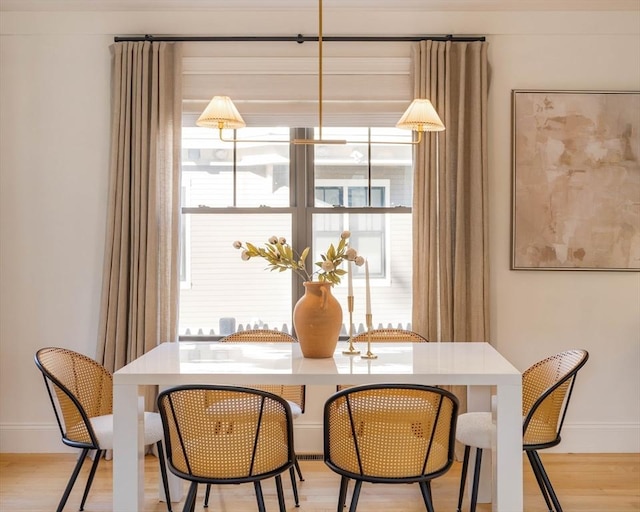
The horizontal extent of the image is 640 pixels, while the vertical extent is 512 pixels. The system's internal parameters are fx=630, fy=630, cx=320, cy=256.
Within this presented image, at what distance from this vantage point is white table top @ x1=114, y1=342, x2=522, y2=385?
7.69ft

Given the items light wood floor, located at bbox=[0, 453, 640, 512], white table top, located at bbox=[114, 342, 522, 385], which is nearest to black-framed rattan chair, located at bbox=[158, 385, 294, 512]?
white table top, located at bbox=[114, 342, 522, 385]

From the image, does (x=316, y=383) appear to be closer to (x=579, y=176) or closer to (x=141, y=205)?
(x=141, y=205)

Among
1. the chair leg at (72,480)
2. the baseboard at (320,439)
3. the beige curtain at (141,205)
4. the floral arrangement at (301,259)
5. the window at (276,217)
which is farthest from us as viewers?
the window at (276,217)

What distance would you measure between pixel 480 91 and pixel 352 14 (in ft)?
2.99

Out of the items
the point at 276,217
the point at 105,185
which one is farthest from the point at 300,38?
the point at 105,185

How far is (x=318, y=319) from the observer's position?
2.64m

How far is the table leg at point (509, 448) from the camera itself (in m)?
2.33

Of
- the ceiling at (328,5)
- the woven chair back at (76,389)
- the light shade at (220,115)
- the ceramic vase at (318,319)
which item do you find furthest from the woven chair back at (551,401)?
the ceiling at (328,5)

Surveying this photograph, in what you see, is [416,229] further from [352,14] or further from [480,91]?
[352,14]

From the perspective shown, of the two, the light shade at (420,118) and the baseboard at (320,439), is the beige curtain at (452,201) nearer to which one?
the baseboard at (320,439)

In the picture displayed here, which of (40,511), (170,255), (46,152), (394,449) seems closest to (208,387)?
(394,449)

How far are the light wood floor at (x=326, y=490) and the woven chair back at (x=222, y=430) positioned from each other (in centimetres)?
A: 89

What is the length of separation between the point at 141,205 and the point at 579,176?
8.67 ft

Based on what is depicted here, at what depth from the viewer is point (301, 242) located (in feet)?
13.1
